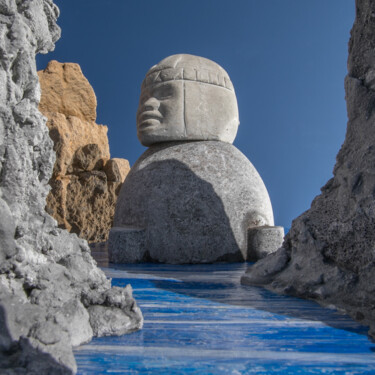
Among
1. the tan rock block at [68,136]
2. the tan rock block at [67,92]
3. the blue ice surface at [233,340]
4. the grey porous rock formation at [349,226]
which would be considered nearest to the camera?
the blue ice surface at [233,340]

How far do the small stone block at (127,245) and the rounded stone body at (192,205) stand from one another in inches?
0.9

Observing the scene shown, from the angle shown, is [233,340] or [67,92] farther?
[67,92]

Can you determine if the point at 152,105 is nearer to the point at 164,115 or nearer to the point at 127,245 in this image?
the point at 164,115

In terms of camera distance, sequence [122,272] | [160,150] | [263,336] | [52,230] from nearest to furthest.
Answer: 1. [263,336]
2. [52,230]
3. [122,272]
4. [160,150]

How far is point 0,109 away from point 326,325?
1.57 m

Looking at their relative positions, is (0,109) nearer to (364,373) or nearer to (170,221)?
(364,373)

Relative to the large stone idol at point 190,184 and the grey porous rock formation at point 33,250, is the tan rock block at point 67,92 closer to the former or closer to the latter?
the large stone idol at point 190,184

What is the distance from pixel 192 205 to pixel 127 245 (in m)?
0.73

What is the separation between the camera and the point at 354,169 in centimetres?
223

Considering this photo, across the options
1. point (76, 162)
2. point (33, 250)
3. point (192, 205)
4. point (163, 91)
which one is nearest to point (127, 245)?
point (192, 205)

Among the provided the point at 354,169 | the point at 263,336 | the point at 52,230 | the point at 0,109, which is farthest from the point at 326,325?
the point at 0,109

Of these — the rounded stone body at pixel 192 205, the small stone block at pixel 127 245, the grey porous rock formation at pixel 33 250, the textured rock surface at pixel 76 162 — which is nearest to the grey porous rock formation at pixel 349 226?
the grey porous rock formation at pixel 33 250

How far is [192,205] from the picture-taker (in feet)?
13.4

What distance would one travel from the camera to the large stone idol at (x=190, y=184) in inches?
160
